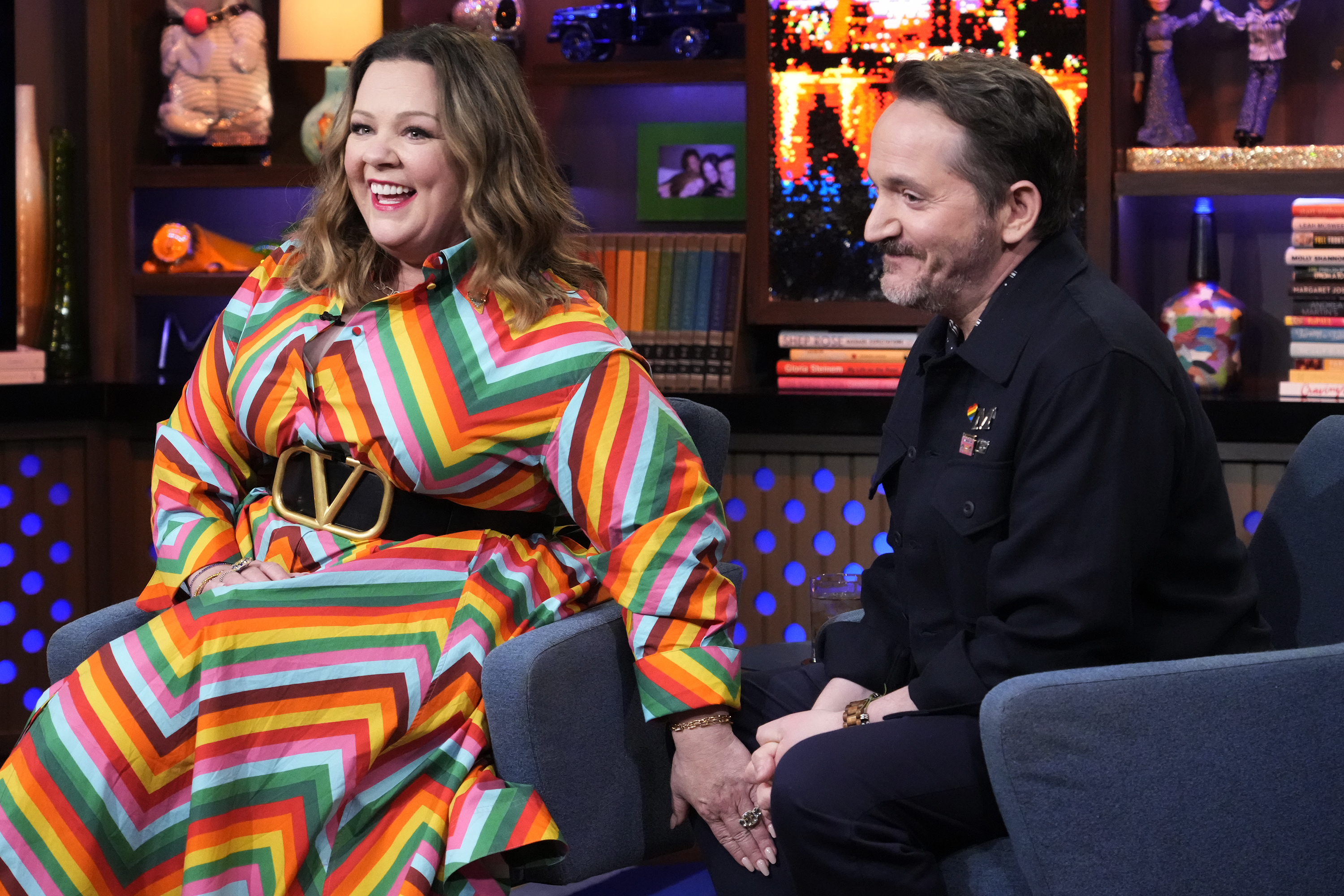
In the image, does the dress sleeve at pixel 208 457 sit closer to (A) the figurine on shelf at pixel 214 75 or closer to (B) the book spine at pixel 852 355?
(B) the book spine at pixel 852 355

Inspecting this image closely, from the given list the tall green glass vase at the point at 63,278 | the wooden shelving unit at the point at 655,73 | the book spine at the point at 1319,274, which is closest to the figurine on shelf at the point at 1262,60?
the book spine at the point at 1319,274

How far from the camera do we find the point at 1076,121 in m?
2.96

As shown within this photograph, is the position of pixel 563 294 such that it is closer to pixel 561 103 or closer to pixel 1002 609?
pixel 1002 609

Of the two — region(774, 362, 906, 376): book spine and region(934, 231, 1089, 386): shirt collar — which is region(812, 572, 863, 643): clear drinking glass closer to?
region(774, 362, 906, 376): book spine

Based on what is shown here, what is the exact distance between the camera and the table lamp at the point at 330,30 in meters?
3.27

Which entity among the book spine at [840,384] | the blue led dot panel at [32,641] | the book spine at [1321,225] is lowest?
the blue led dot panel at [32,641]

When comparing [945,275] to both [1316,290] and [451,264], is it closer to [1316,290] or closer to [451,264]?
[451,264]

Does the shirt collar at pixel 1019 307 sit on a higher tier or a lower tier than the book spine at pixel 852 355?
higher

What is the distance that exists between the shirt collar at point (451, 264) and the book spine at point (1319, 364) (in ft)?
5.97

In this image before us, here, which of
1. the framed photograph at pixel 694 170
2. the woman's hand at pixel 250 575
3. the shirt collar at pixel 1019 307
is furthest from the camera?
the framed photograph at pixel 694 170

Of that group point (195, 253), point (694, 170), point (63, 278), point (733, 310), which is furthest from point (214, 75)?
point (733, 310)

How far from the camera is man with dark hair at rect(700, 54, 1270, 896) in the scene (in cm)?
146

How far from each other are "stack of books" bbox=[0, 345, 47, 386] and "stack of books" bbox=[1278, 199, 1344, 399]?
261 cm

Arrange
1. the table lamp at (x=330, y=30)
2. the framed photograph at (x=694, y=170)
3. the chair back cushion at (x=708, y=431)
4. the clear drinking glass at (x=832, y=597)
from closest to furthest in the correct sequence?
the chair back cushion at (x=708, y=431), the clear drinking glass at (x=832, y=597), the table lamp at (x=330, y=30), the framed photograph at (x=694, y=170)
